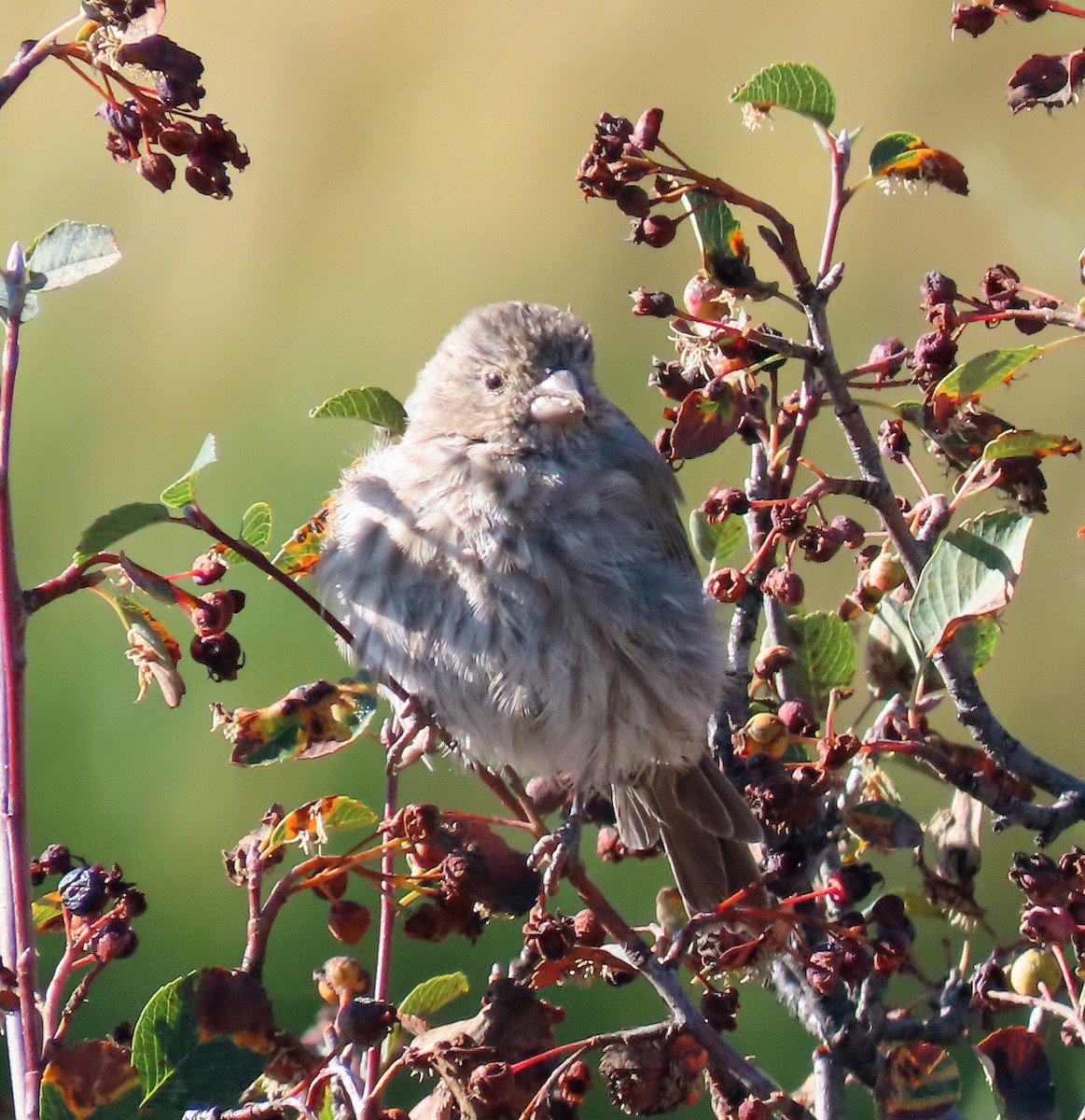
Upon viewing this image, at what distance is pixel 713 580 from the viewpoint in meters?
1.99

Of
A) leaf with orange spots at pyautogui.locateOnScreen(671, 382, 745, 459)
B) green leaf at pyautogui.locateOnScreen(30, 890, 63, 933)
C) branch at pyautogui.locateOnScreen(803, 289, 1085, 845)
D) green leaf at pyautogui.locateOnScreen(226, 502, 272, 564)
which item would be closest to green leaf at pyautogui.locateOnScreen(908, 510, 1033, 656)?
branch at pyautogui.locateOnScreen(803, 289, 1085, 845)

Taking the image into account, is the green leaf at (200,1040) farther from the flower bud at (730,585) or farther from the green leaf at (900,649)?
the green leaf at (900,649)

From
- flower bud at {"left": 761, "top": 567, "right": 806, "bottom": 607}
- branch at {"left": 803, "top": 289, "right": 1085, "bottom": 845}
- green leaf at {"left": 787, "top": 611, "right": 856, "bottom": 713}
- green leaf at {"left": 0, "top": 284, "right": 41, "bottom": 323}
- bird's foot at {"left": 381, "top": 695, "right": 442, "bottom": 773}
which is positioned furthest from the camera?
bird's foot at {"left": 381, "top": 695, "right": 442, "bottom": 773}

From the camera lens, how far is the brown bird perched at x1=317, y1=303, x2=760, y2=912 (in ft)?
8.26

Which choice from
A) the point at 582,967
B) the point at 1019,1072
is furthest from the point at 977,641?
the point at 582,967

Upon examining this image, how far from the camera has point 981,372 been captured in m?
1.76

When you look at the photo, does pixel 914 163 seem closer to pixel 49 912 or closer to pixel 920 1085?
pixel 920 1085

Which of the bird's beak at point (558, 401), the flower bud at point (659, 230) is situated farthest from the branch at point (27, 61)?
the bird's beak at point (558, 401)

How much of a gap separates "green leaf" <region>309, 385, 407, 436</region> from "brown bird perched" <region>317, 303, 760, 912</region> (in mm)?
464

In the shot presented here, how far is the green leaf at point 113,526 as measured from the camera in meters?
1.56

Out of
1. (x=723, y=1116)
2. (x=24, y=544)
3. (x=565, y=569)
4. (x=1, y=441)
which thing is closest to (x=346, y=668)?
(x=24, y=544)

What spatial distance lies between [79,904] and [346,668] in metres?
Result: 2.34

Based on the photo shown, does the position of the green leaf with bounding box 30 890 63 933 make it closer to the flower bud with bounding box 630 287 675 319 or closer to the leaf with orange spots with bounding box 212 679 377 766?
the leaf with orange spots with bounding box 212 679 377 766

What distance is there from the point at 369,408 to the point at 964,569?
2.64 feet
